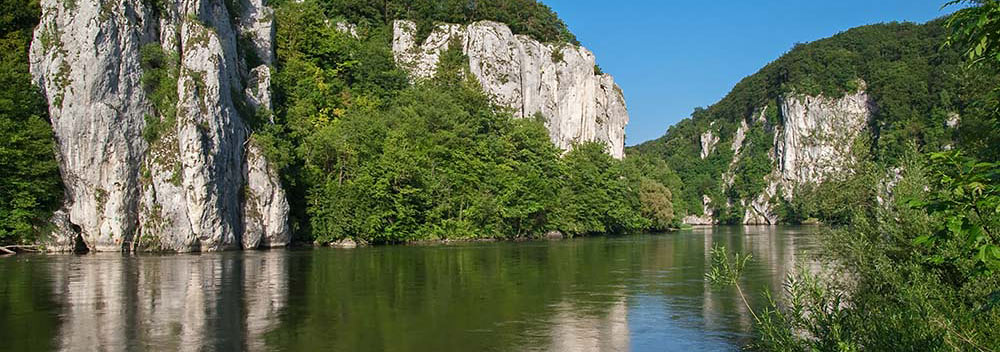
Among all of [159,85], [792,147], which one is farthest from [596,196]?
[792,147]

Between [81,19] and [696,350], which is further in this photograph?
[81,19]

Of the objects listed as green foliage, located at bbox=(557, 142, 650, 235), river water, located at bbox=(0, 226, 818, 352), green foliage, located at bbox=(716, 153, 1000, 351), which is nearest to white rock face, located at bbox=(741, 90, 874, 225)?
green foliage, located at bbox=(557, 142, 650, 235)

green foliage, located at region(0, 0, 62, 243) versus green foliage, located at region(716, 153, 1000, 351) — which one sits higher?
green foliage, located at region(0, 0, 62, 243)

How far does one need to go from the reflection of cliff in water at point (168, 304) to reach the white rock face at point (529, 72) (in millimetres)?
58748

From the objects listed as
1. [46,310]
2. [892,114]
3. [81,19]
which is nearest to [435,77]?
[81,19]

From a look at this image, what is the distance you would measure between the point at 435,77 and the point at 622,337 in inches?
3006

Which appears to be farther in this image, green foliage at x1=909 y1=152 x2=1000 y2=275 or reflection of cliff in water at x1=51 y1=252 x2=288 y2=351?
reflection of cliff in water at x1=51 y1=252 x2=288 y2=351

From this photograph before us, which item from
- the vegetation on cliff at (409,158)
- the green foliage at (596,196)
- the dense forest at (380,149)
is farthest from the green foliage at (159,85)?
the green foliage at (596,196)

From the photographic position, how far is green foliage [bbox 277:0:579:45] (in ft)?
315

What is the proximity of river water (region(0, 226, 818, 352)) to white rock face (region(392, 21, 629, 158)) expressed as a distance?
5869 cm

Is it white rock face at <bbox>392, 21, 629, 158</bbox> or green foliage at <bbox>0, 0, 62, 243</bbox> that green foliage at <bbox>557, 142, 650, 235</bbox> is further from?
green foliage at <bbox>0, 0, 62, 243</bbox>

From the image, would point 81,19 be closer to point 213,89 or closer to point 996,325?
point 213,89

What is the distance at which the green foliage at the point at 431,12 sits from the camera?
315 feet

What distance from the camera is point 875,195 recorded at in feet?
57.2
